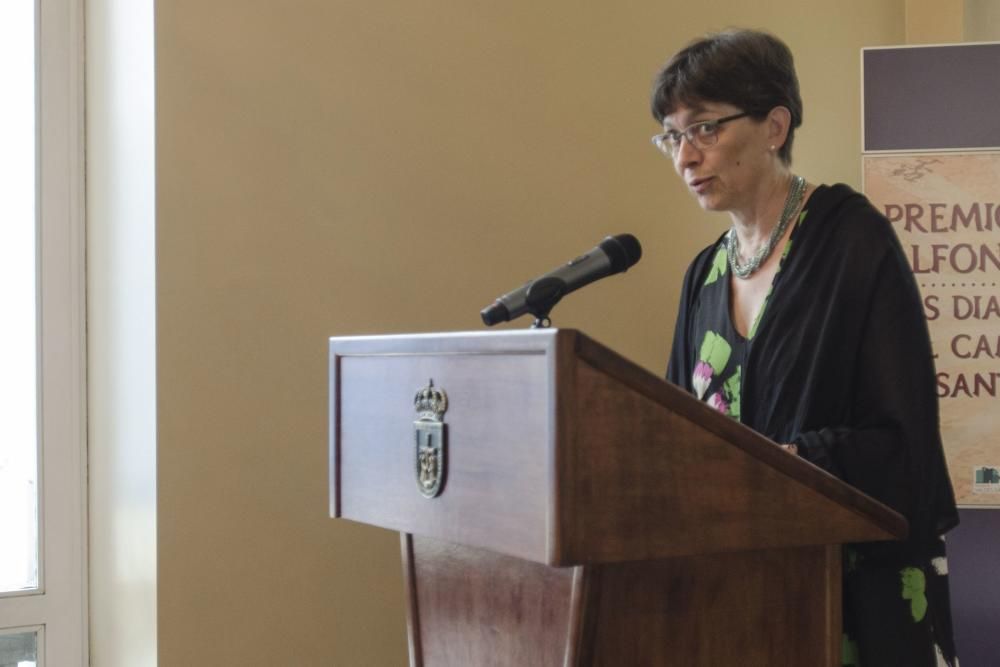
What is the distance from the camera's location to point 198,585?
2424mm

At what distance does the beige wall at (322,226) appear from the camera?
243cm

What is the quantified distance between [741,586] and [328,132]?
64.7 inches

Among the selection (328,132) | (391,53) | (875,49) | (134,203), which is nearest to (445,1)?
(391,53)

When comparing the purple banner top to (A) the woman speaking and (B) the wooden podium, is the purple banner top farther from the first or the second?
(B) the wooden podium

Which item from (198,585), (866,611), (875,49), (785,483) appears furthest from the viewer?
(875,49)

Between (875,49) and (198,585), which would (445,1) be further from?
(198,585)

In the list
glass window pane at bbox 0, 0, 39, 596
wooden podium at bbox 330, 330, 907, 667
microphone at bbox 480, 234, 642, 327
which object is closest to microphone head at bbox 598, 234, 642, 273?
microphone at bbox 480, 234, 642, 327

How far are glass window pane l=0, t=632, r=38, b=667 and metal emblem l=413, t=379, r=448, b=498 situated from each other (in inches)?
68.7

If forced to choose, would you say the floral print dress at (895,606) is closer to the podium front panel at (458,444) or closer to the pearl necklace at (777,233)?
the pearl necklace at (777,233)

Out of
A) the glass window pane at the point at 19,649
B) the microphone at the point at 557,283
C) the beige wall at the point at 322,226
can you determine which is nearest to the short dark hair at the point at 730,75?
Answer: the microphone at the point at 557,283

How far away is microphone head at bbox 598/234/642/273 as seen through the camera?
1.50 metres

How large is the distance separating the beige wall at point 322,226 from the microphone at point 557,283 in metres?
1.17

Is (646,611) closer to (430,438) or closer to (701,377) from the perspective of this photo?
(430,438)

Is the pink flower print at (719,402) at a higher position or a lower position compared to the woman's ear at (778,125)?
lower
